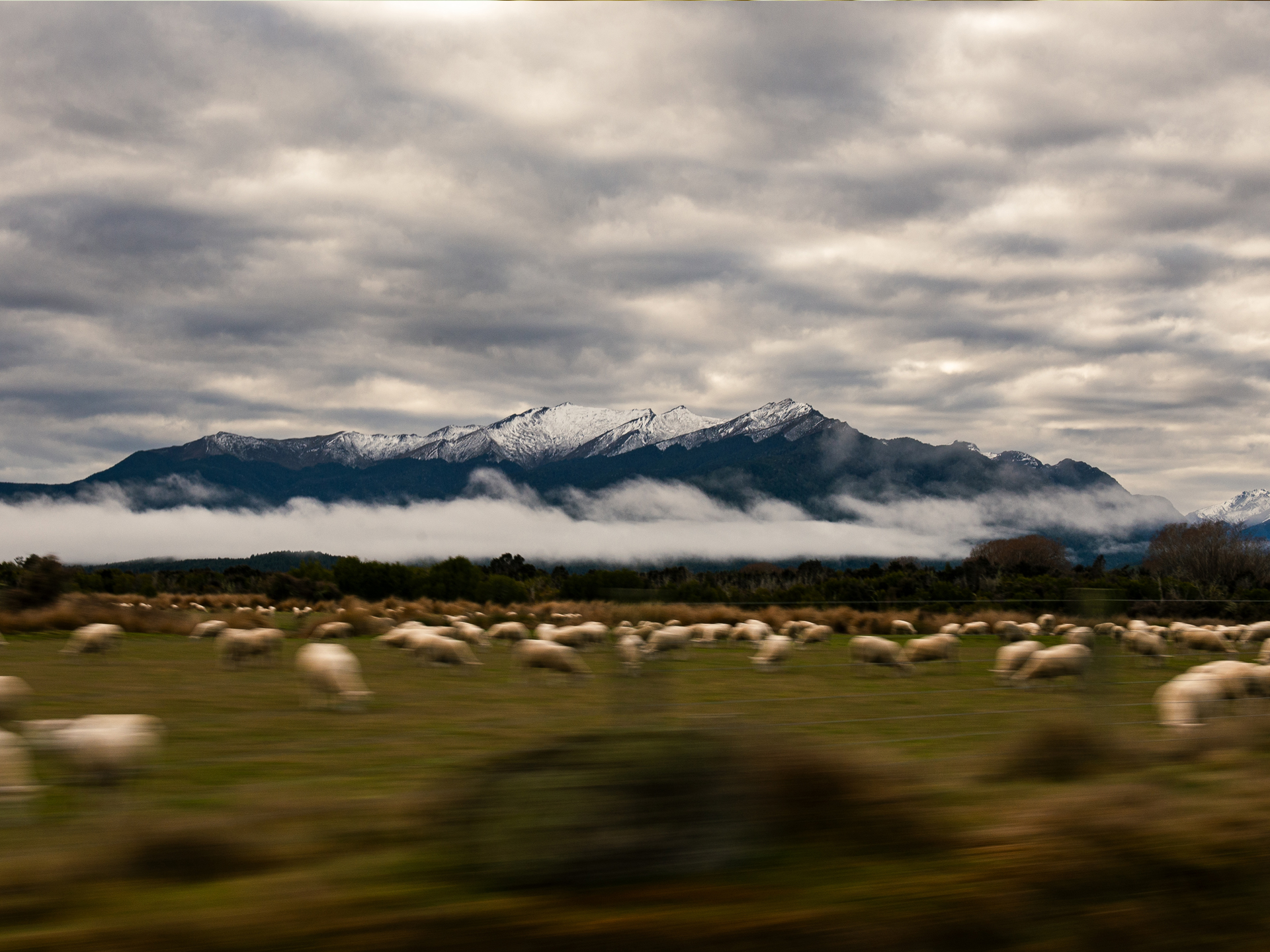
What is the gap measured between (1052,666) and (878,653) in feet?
11.3

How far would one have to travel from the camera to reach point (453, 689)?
14.8 meters

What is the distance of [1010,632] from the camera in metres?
25.2

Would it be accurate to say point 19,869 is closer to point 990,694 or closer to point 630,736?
point 630,736

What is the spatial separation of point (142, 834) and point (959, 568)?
276 feet

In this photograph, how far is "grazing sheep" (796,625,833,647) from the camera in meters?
24.2

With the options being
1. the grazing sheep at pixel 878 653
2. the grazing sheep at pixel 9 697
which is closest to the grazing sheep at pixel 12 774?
the grazing sheep at pixel 9 697

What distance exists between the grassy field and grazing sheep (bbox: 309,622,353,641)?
17.0 m

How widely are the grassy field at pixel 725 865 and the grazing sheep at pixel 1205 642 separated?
13.7 metres

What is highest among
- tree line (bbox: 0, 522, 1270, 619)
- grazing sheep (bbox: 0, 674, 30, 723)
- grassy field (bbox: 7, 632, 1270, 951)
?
grazing sheep (bbox: 0, 674, 30, 723)

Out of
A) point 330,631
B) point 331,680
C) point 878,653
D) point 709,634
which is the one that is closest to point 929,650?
point 878,653

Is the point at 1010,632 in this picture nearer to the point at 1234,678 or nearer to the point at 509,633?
the point at 509,633

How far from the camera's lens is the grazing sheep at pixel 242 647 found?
1745 centimetres

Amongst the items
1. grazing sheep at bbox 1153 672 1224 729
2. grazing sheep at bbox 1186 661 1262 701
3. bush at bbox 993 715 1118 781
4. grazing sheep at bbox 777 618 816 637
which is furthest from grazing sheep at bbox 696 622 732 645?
bush at bbox 993 715 1118 781

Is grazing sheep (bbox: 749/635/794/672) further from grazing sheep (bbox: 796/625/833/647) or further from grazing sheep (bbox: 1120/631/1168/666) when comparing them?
grazing sheep (bbox: 1120/631/1168/666)
